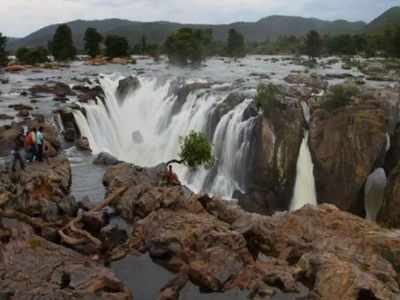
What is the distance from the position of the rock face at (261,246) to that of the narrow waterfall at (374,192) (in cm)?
1387

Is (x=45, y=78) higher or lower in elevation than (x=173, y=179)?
higher

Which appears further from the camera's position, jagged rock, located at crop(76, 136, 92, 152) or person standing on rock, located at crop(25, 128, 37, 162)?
jagged rock, located at crop(76, 136, 92, 152)

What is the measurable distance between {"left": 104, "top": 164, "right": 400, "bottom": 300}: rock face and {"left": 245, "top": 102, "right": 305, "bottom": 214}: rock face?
42.1 feet

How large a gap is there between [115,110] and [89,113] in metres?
7.95

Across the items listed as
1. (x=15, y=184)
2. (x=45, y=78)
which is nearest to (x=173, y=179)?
(x=15, y=184)

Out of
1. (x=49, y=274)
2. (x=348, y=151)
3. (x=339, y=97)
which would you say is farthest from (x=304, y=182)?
Answer: (x=49, y=274)

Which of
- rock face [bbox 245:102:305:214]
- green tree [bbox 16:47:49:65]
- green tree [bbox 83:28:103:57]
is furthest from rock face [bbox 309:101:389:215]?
green tree [bbox 83:28:103:57]

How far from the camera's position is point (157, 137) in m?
53.7

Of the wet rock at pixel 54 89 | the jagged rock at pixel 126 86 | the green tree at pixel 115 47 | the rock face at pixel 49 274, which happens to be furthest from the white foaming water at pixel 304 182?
the green tree at pixel 115 47

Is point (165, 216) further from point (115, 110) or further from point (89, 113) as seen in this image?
point (115, 110)

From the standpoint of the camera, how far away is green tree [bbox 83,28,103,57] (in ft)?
367

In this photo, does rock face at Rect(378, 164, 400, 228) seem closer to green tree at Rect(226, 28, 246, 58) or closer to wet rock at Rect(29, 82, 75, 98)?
wet rock at Rect(29, 82, 75, 98)

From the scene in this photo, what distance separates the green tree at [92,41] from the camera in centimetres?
11181

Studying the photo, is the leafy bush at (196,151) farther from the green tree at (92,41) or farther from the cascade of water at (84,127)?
the green tree at (92,41)
